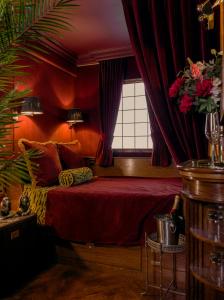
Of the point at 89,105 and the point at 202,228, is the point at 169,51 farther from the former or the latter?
the point at 89,105

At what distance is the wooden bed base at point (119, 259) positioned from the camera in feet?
7.57

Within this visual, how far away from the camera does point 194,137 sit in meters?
2.04

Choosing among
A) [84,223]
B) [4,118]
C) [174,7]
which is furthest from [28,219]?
[174,7]

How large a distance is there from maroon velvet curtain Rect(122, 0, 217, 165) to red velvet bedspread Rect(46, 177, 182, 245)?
51cm

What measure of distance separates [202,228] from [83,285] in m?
1.21

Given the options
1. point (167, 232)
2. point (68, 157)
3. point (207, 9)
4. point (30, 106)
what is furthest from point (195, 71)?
point (68, 157)

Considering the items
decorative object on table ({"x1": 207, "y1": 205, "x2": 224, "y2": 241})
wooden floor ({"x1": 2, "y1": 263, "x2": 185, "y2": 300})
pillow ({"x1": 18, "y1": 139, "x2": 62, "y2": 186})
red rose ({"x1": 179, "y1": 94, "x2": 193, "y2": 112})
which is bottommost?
wooden floor ({"x1": 2, "y1": 263, "x2": 185, "y2": 300})

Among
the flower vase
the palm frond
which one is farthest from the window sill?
the palm frond

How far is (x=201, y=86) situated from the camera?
1.80 m

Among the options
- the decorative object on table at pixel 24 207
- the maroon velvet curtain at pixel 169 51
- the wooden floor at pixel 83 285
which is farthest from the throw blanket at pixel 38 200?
the maroon velvet curtain at pixel 169 51

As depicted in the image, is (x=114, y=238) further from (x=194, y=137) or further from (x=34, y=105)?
(x=34, y=105)

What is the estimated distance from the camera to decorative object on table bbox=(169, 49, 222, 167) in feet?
5.59

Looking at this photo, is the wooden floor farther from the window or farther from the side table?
the window

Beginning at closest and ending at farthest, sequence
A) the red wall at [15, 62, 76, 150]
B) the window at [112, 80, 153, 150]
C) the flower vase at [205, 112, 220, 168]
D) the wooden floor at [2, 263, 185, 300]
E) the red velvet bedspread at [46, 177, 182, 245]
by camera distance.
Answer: the flower vase at [205, 112, 220, 168] < the wooden floor at [2, 263, 185, 300] < the red velvet bedspread at [46, 177, 182, 245] < the red wall at [15, 62, 76, 150] < the window at [112, 80, 153, 150]
